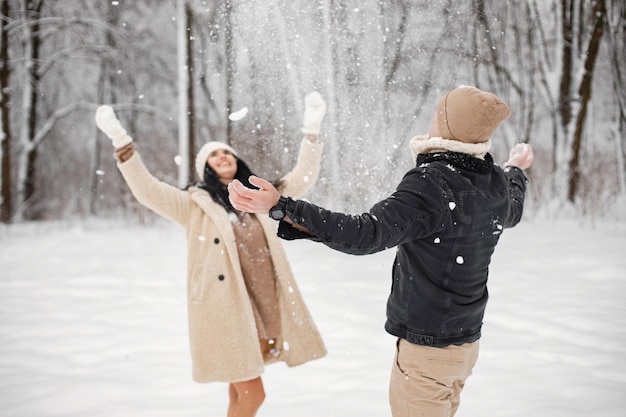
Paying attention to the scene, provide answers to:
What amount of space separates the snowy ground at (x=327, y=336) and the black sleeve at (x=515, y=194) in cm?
150

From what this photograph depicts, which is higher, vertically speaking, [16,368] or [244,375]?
[244,375]

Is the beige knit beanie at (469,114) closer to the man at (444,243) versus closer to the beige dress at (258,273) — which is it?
the man at (444,243)

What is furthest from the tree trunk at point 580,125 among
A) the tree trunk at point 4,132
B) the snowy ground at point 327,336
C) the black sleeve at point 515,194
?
the tree trunk at point 4,132

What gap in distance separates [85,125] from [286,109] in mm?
11629

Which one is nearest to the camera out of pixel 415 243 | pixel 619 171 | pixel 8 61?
pixel 415 243

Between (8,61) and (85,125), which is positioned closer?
(8,61)

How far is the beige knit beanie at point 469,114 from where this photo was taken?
1592 millimetres

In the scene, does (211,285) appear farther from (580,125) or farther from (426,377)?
(580,125)

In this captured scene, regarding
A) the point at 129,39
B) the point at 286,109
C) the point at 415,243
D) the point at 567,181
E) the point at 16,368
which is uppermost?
the point at 129,39

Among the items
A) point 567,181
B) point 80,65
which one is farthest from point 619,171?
point 80,65

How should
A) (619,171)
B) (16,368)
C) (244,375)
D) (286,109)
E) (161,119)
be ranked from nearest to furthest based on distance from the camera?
(244,375) < (286,109) < (16,368) < (619,171) < (161,119)

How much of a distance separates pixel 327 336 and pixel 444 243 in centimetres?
294

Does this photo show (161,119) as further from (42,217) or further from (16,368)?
(16,368)

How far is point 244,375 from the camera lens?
2.43 m
